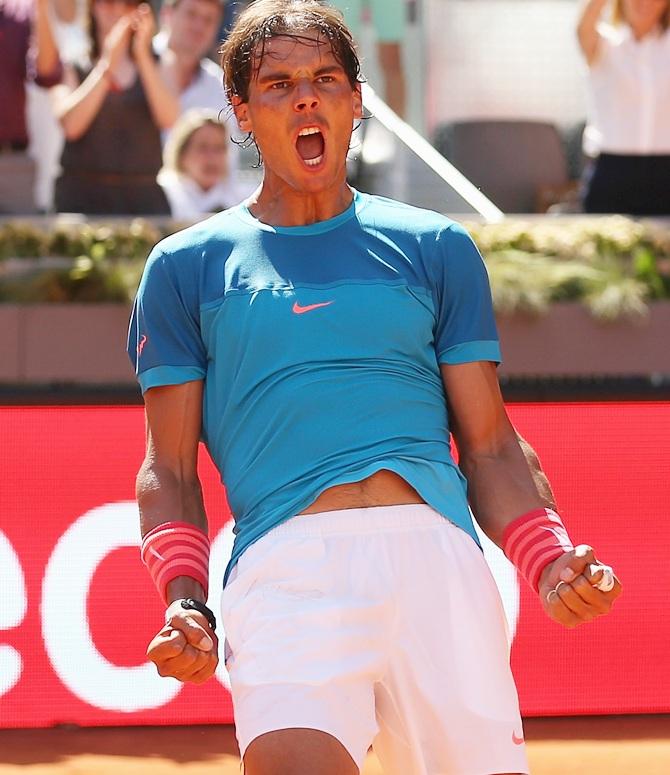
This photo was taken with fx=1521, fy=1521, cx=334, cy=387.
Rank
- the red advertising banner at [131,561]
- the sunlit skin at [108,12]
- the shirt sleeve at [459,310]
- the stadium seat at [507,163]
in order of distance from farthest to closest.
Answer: the stadium seat at [507,163] < the sunlit skin at [108,12] < the red advertising banner at [131,561] < the shirt sleeve at [459,310]

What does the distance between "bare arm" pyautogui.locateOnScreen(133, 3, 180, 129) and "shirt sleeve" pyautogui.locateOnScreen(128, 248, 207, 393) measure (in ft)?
15.4

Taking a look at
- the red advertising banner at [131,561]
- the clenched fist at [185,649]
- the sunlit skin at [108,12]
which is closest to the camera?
the clenched fist at [185,649]

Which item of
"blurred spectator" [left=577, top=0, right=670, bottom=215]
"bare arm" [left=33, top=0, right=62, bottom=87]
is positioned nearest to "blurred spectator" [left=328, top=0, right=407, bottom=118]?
"blurred spectator" [left=577, top=0, right=670, bottom=215]

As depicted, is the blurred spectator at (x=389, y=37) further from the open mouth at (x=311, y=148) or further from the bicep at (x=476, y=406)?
the bicep at (x=476, y=406)

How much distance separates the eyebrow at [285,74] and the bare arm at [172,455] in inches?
24.2

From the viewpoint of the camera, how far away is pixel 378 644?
2754 millimetres

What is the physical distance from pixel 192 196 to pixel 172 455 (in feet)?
15.3

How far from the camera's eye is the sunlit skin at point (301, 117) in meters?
2.98

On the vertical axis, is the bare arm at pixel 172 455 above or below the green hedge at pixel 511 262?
above

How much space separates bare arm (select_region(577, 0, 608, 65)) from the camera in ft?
25.2

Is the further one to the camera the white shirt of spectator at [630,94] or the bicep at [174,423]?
the white shirt of spectator at [630,94]

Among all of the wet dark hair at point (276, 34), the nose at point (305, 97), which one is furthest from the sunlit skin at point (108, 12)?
the nose at point (305, 97)

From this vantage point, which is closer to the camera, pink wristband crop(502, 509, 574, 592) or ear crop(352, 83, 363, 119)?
pink wristband crop(502, 509, 574, 592)

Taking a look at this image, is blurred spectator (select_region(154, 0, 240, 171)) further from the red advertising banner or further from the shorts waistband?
the shorts waistband
